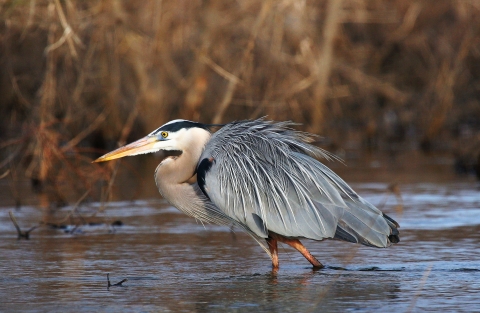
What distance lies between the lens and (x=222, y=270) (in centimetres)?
661

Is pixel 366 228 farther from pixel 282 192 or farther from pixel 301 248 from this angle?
pixel 282 192

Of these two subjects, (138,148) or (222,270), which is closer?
(222,270)

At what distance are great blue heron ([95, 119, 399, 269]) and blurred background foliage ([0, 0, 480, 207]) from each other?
18.5ft

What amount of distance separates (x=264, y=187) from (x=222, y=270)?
0.72 m

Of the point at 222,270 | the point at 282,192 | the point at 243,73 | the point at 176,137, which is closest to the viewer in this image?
the point at 222,270

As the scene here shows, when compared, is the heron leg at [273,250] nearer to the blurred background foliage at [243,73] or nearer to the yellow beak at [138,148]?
the yellow beak at [138,148]

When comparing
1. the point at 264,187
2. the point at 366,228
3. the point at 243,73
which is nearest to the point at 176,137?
the point at 264,187

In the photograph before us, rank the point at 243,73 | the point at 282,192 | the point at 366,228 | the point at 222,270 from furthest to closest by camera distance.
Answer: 1. the point at 243,73
2. the point at 282,192
3. the point at 222,270
4. the point at 366,228

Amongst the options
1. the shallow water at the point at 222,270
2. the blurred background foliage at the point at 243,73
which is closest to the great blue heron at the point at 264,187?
the shallow water at the point at 222,270

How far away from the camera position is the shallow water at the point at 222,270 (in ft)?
17.9

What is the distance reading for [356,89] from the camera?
20.5 metres

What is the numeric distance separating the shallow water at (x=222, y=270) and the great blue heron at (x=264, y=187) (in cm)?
30

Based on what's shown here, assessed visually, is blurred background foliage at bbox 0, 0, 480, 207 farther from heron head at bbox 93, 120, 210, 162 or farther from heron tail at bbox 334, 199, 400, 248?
heron tail at bbox 334, 199, 400, 248

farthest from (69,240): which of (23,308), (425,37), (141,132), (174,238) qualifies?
(425,37)
